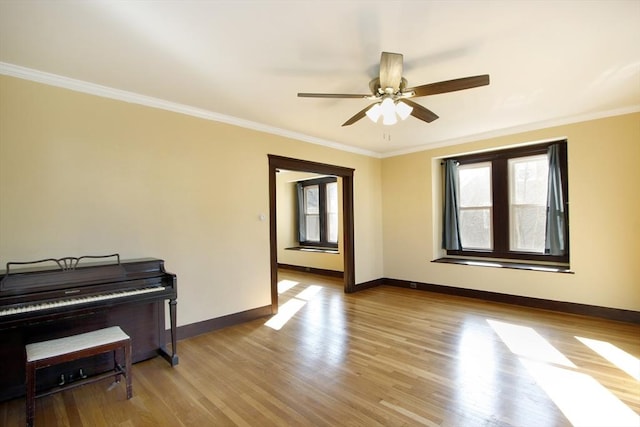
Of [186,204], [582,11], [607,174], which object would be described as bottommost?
[186,204]

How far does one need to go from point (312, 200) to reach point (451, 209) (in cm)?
357

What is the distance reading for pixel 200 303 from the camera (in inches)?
145

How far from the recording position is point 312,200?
319 inches

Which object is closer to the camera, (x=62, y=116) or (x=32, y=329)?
(x=32, y=329)

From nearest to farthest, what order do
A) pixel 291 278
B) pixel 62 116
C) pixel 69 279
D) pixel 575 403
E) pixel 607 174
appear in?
pixel 575 403
pixel 69 279
pixel 62 116
pixel 607 174
pixel 291 278

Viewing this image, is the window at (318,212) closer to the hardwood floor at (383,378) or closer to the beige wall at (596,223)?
the beige wall at (596,223)

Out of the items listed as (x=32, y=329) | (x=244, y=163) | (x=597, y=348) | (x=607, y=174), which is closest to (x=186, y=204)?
(x=244, y=163)

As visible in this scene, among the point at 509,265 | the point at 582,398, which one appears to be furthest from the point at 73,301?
the point at 509,265

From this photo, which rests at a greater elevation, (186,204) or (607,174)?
(607,174)

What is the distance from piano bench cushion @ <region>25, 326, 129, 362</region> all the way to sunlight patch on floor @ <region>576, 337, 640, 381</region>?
4223 mm

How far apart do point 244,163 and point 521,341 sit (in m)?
3.85

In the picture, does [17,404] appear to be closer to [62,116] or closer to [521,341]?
[62,116]

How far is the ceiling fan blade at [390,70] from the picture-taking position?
7.36 feet

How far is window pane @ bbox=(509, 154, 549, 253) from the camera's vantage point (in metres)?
4.81
